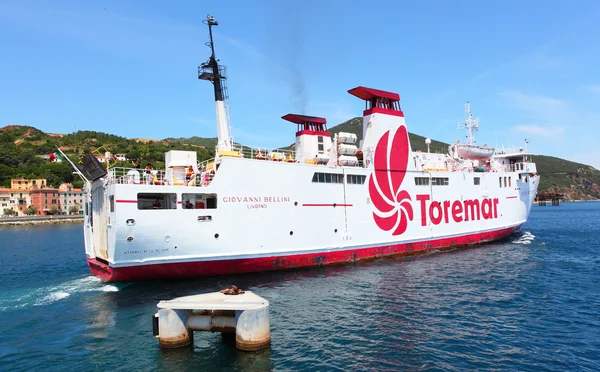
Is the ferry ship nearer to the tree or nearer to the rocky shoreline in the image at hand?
the rocky shoreline

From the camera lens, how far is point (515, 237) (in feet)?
110

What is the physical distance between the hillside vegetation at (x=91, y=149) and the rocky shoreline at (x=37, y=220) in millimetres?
17247

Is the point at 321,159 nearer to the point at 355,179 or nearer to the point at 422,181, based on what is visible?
the point at 355,179

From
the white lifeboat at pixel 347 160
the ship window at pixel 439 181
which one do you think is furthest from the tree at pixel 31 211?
the ship window at pixel 439 181

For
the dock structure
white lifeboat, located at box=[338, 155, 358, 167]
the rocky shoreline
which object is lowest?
the dock structure

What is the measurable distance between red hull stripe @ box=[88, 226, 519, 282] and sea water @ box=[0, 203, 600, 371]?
1.38 feet

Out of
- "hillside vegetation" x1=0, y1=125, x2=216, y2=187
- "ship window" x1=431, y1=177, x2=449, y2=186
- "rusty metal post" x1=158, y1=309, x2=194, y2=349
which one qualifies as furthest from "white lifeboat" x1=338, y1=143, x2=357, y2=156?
"hillside vegetation" x1=0, y1=125, x2=216, y2=187

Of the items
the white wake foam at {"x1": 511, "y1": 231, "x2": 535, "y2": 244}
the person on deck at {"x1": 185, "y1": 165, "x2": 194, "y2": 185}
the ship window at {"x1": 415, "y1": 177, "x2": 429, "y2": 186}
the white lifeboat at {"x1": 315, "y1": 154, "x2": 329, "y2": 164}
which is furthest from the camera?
the white wake foam at {"x1": 511, "y1": 231, "x2": 535, "y2": 244}

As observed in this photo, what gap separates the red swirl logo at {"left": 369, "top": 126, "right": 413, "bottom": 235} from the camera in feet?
76.3

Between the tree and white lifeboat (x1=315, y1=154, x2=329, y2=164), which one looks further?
the tree

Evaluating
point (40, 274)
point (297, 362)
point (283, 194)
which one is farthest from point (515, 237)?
point (40, 274)

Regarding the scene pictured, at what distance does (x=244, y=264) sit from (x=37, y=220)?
84287mm

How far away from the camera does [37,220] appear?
83.1 meters

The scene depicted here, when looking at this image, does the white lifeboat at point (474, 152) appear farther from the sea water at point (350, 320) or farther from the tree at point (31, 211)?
the tree at point (31, 211)
